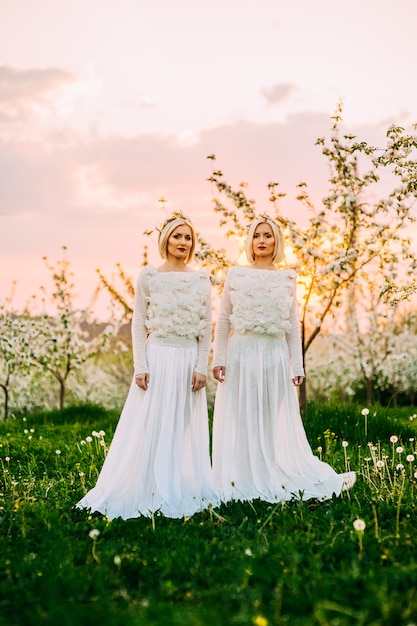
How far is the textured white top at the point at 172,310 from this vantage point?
209 inches

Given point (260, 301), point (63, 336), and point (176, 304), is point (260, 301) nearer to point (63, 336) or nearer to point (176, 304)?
point (176, 304)

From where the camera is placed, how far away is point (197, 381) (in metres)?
5.30

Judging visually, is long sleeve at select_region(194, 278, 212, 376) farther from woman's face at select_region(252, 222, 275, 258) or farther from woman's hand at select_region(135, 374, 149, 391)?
woman's face at select_region(252, 222, 275, 258)

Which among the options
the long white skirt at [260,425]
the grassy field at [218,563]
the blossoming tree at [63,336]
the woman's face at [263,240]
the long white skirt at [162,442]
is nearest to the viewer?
the grassy field at [218,563]

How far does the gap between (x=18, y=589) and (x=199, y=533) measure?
139 cm

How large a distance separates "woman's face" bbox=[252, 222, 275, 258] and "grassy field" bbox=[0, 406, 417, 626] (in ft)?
6.54

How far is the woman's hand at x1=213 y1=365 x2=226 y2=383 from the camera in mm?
5500

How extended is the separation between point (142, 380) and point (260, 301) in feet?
3.77

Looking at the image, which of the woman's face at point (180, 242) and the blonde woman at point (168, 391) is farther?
the woman's face at point (180, 242)

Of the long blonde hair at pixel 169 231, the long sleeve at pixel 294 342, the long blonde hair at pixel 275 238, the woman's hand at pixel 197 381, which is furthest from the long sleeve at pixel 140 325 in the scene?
the long sleeve at pixel 294 342

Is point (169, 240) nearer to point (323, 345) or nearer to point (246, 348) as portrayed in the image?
point (246, 348)

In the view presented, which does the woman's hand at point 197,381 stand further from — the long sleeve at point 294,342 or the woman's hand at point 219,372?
the long sleeve at point 294,342

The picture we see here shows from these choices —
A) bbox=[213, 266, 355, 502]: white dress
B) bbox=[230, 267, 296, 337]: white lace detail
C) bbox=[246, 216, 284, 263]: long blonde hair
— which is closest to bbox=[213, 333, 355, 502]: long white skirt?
bbox=[213, 266, 355, 502]: white dress

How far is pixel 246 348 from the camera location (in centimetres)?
559
